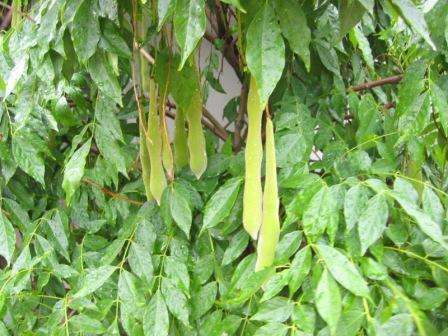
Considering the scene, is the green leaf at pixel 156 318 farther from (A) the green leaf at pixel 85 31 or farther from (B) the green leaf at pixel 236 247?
(A) the green leaf at pixel 85 31

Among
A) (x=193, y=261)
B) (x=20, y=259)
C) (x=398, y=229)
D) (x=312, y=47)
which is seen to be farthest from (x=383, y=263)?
(x=20, y=259)

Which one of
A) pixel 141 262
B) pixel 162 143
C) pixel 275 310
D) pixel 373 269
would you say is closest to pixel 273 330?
pixel 275 310

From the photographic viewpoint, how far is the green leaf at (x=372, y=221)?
2.12ft

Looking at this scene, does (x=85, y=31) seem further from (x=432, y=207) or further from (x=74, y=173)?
(x=432, y=207)

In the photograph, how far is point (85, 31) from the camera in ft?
2.16

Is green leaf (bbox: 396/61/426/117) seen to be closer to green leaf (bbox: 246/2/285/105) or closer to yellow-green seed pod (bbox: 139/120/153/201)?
green leaf (bbox: 246/2/285/105)

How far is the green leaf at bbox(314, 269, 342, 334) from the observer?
58 centimetres

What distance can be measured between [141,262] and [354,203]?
341mm

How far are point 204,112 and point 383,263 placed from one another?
1.65 feet

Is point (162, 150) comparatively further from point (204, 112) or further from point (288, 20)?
point (288, 20)

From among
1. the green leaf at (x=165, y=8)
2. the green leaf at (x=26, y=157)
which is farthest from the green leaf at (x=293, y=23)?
the green leaf at (x=26, y=157)

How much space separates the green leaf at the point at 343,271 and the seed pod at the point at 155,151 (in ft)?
1.04

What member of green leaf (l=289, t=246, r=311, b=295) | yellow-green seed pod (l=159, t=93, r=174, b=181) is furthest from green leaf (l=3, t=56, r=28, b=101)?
green leaf (l=289, t=246, r=311, b=295)

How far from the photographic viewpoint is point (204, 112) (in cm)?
106
